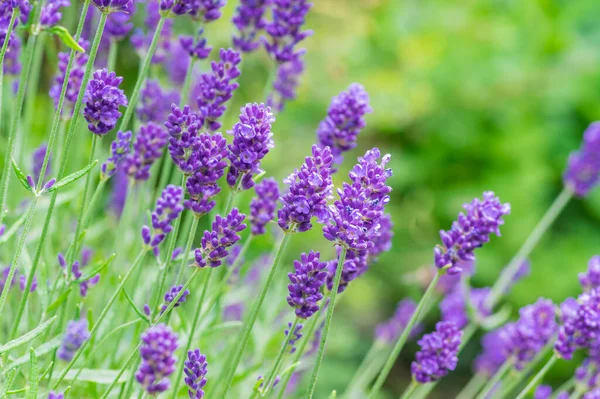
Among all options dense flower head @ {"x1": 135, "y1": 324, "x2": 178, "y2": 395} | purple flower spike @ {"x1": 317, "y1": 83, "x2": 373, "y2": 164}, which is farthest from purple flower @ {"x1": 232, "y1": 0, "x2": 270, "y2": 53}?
dense flower head @ {"x1": 135, "y1": 324, "x2": 178, "y2": 395}

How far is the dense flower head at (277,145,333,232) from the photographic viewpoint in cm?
119

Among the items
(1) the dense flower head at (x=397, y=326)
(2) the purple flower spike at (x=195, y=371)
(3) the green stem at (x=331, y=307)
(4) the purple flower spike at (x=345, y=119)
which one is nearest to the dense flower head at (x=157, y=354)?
(2) the purple flower spike at (x=195, y=371)

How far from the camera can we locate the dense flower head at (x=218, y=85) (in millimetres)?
1495

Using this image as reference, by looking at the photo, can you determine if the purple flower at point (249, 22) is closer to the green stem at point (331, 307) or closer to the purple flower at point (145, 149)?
the purple flower at point (145, 149)

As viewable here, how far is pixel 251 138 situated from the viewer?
1240 millimetres

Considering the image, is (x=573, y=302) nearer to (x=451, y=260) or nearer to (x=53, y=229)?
(x=451, y=260)

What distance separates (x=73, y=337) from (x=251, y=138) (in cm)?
65

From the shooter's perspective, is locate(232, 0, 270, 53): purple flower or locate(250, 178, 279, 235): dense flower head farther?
locate(232, 0, 270, 53): purple flower

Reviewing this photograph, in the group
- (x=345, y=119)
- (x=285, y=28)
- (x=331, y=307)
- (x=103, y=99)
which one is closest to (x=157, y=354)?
(x=331, y=307)

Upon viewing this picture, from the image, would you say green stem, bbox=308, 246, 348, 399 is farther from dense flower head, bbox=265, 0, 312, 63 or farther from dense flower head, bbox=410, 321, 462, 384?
dense flower head, bbox=265, 0, 312, 63

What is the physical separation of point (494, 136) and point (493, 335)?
245cm

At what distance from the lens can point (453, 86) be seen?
15.1 feet

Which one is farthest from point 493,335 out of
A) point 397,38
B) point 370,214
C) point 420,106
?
point 397,38

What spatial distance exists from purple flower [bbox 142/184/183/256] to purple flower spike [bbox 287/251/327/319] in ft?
0.81
